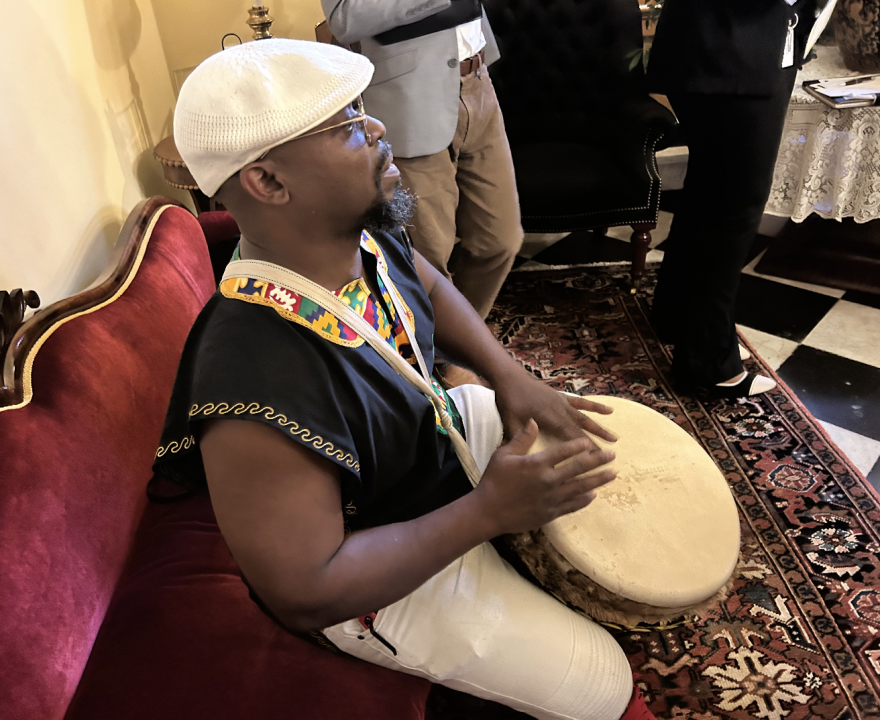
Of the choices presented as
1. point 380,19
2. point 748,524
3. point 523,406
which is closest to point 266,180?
point 523,406

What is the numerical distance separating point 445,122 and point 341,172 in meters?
1.14

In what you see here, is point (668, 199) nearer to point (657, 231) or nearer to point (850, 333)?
point (657, 231)

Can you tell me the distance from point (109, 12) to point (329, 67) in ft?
6.19

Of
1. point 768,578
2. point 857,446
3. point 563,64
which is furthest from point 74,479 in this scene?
point 563,64

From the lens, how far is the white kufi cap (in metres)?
0.84

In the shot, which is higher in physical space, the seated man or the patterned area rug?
the seated man

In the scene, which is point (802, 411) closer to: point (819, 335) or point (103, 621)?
point (819, 335)

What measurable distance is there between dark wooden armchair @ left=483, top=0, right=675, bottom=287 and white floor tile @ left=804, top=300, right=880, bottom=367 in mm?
736

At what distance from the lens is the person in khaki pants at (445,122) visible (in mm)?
1769

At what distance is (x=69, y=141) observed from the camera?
1.68 metres

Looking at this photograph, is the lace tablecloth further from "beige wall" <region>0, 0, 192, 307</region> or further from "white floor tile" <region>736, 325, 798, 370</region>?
"beige wall" <region>0, 0, 192, 307</region>

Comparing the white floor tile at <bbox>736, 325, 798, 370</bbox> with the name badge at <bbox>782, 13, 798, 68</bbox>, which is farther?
the white floor tile at <bbox>736, 325, 798, 370</bbox>

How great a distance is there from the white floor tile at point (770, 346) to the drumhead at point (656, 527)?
1.38 meters

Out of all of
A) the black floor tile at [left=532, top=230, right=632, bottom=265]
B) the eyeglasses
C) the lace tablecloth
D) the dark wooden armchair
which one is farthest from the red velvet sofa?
the lace tablecloth
